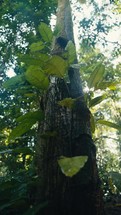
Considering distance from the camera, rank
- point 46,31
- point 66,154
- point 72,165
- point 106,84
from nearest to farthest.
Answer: point 72,165, point 66,154, point 106,84, point 46,31

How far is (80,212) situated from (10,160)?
333cm

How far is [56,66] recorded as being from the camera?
1.50 meters

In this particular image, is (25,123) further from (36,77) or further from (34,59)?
(34,59)

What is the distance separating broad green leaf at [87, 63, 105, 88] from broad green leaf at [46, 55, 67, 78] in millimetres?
205

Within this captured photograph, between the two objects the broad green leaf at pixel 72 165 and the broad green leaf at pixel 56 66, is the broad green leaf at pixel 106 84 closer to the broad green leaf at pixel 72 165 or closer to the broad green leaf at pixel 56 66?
the broad green leaf at pixel 56 66

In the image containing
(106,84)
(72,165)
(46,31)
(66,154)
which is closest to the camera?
(72,165)

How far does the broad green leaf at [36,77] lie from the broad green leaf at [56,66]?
5 cm

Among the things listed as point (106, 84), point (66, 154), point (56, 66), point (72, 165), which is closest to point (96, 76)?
point (106, 84)

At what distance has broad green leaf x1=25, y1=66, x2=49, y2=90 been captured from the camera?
1456mm

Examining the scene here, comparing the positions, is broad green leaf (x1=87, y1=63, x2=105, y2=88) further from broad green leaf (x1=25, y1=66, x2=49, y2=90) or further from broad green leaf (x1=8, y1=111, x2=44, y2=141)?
broad green leaf (x1=8, y1=111, x2=44, y2=141)

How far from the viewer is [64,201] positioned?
1311mm

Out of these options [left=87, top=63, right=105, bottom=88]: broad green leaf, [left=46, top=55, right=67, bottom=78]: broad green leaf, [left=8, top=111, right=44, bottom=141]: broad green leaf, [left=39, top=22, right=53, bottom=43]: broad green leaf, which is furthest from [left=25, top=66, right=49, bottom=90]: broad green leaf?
[left=39, top=22, right=53, bottom=43]: broad green leaf

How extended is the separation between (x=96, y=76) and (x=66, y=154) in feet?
1.86

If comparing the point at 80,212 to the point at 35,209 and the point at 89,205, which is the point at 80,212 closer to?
the point at 89,205
